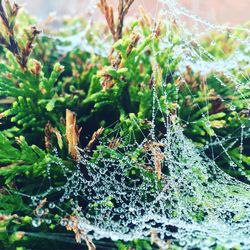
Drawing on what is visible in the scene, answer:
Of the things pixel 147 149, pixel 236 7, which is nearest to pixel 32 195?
pixel 147 149

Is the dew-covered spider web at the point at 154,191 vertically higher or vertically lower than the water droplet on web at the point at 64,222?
higher

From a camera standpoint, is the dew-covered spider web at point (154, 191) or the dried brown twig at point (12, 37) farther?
the dried brown twig at point (12, 37)

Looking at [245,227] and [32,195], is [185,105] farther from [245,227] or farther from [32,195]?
[32,195]

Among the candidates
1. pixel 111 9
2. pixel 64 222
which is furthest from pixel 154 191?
pixel 111 9

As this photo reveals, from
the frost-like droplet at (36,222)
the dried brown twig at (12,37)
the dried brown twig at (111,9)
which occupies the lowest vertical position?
the frost-like droplet at (36,222)

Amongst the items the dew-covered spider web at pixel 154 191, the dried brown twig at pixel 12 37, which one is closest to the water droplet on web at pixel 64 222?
the dew-covered spider web at pixel 154 191

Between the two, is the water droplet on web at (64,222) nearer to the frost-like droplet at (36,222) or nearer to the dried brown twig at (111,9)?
the frost-like droplet at (36,222)
